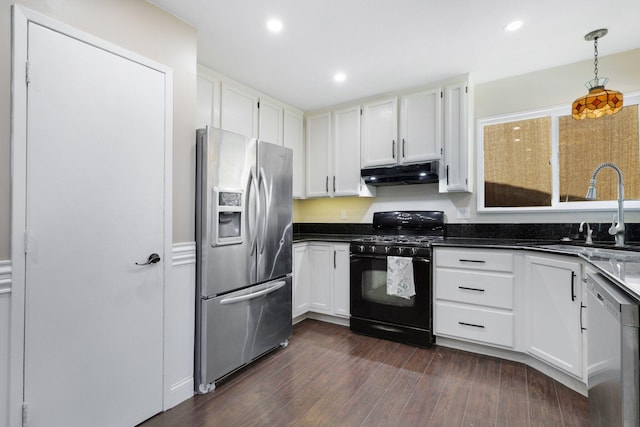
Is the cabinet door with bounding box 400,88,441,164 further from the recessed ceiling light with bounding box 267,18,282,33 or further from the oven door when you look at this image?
the recessed ceiling light with bounding box 267,18,282,33

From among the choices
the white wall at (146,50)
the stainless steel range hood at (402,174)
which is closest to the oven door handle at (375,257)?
the stainless steel range hood at (402,174)

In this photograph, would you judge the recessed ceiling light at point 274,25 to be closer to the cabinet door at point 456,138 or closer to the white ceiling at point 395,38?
the white ceiling at point 395,38

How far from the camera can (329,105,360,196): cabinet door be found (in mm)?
3621

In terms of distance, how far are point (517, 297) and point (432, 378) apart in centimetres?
96

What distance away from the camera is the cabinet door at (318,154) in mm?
3842

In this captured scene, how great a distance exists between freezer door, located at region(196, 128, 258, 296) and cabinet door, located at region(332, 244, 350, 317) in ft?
3.90

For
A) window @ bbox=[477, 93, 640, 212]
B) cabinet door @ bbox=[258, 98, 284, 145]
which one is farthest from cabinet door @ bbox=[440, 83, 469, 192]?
cabinet door @ bbox=[258, 98, 284, 145]

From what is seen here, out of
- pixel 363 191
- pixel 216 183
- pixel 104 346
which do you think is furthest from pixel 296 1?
pixel 104 346

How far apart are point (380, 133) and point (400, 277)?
1.61 metres

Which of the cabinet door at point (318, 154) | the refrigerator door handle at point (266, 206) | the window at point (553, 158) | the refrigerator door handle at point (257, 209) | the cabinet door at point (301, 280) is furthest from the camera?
the cabinet door at point (318, 154)

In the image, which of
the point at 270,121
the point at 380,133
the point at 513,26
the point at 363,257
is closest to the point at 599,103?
the point at 513,26

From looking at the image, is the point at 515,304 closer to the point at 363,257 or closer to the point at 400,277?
the point at 400,277

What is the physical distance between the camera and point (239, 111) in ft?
10.1

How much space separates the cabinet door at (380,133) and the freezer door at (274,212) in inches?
43.1
